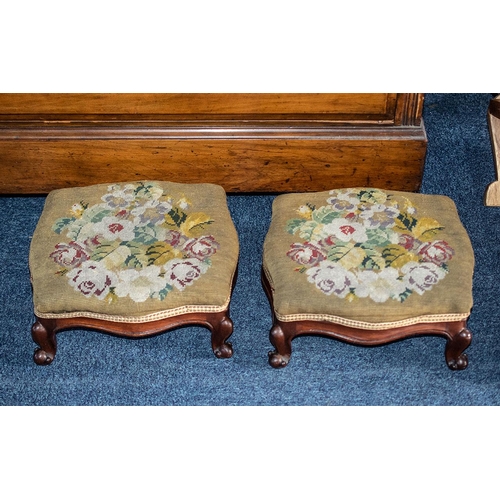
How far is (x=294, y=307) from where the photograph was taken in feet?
6.86

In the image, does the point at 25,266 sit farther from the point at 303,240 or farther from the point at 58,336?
the point at 303,240

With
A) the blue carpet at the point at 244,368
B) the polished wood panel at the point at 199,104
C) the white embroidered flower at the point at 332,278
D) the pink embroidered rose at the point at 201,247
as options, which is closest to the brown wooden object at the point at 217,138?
the polished wood panel at the point at 199,104

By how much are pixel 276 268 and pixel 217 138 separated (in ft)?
1.87

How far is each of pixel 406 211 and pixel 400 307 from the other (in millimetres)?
319

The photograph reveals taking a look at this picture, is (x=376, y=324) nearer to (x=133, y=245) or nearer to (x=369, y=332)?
(x=369, y=332)

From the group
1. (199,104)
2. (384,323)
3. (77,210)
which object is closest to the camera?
(384,323)

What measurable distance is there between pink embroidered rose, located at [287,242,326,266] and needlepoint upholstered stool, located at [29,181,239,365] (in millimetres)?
155

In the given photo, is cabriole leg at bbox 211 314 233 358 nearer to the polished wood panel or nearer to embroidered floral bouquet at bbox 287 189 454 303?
embroidered floral bouquet at bbox 287 189 454 303

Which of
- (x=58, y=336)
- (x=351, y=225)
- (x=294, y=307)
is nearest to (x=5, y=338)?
(x=58, y=336)

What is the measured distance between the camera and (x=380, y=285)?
2.09 m

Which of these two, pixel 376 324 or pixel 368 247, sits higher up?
pixel 368 247

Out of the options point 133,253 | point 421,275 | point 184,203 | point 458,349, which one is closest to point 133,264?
point 133,253

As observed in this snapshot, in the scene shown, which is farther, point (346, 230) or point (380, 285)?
point (346, 230)

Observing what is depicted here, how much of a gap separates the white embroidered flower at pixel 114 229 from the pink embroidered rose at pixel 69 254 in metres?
0.07
